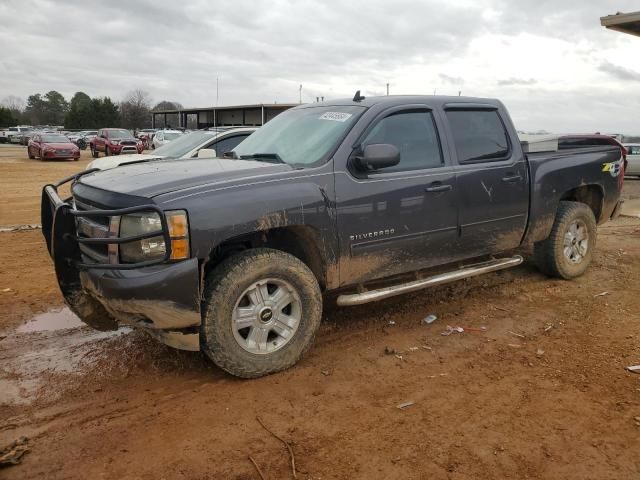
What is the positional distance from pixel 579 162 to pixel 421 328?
8.77 feet

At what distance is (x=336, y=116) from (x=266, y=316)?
1.80 meters

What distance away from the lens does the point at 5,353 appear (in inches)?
168

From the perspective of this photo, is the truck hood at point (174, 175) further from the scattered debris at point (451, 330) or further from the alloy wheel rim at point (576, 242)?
the alloy wheel rim at point (576, 242)

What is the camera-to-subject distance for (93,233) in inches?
145

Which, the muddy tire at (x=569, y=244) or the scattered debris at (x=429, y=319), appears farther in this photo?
the muddy tire at (x=569, y=244)

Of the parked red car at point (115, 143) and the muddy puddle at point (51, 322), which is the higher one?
the parked red car at point (115, 143)

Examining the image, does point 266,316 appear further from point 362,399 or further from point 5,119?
point 5,119

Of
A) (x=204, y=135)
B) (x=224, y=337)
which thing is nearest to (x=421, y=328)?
(x=224, y=337)

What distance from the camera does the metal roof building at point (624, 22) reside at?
12.8 m

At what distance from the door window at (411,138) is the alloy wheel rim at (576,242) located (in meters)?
2.25

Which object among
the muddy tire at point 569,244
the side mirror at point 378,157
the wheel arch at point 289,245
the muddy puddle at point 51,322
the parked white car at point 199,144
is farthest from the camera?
the parked white car at point 199,144

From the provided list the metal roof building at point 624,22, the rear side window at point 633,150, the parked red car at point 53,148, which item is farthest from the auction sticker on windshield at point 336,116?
Answer: the parked red car at point 53,148

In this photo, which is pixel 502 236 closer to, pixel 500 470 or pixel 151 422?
pixel 500 470

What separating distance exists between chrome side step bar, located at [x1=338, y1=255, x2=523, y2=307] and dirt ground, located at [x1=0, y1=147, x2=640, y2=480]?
1.37 ft
